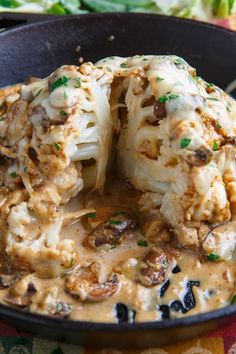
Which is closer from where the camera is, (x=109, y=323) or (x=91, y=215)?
(x=109, y=323)

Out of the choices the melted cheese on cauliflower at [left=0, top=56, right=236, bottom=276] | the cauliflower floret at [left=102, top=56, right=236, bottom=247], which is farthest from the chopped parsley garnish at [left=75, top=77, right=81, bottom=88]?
the cauliflower floret at [left=102, top=56, right=236, bottom=247]

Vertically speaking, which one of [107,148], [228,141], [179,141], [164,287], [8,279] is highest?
[179,141]

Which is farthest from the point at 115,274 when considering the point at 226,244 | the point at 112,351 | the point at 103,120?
the point at 103,120

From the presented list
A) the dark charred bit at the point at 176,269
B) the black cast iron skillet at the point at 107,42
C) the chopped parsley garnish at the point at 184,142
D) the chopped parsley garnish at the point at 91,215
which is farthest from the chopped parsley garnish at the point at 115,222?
the black cast iron skillet at the point at 107,42

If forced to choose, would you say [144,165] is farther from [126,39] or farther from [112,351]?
[126,39]

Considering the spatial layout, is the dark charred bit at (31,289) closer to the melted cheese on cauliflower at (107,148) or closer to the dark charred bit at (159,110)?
the melted cheese on cauliflower at (107,148)

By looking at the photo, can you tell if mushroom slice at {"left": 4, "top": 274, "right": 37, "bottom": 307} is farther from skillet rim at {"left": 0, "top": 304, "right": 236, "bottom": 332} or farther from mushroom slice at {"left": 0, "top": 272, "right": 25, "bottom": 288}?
skillet rim at {"left": 0, "top": 304, "right": 236, "bottom": 332}

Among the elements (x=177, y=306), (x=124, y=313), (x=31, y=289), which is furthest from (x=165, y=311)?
(x=31, y=289)

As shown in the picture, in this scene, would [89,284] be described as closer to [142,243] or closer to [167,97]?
[142,243]
